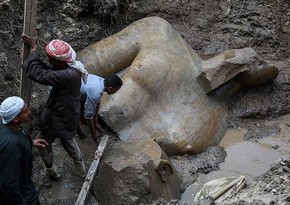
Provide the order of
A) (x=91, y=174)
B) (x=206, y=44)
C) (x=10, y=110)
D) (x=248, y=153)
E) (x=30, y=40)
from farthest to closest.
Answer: (x=206, y=44) → (x=248, y=153) → (x=91, y=174) → (x=30, y=40) → (x=10, y=110)

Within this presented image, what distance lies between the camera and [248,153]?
265 inches

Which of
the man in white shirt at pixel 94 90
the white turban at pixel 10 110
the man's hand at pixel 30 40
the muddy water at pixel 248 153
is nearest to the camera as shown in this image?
the white turban at pixel 10 110

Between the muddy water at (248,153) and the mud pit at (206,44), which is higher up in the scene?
the mud pit at (206,44)

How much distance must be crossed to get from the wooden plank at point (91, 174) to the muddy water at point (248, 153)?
40.8 inches

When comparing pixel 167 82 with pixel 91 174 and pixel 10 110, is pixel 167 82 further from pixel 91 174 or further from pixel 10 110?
pixel 10 110

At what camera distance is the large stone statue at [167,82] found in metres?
6.53

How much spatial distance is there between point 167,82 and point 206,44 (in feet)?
5.16

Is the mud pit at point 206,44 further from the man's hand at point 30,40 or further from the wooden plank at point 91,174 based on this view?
the man's hand at point 30,40

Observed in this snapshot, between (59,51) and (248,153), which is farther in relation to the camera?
(248,153)

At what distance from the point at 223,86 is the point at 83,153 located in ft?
7.21

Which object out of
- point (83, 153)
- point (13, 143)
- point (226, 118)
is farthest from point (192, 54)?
point (13, 143)

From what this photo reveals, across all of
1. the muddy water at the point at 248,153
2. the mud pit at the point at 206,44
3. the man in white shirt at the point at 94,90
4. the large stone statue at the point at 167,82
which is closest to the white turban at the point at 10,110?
the man in white shirt at the point at 94,90

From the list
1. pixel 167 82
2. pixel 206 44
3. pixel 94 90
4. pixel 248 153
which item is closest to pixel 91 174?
pixel 94 90

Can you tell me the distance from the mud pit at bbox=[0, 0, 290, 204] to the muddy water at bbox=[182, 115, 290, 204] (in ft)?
0.04
